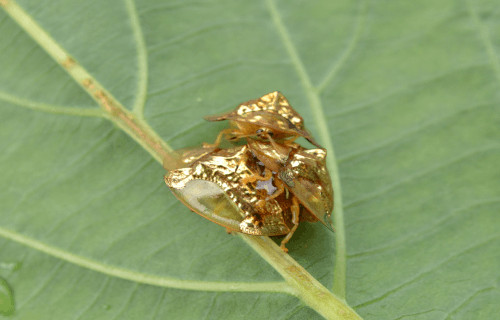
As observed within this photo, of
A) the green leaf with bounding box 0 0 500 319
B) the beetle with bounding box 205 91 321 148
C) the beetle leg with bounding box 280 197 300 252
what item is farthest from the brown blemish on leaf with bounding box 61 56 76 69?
the beetle leg with bounding box 280 197 300 252

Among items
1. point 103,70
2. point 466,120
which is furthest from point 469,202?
point 103,70

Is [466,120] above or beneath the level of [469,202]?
above

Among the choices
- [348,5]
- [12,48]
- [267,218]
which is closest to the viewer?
[267,218]

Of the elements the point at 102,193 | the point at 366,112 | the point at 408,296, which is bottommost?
the point at 408,296

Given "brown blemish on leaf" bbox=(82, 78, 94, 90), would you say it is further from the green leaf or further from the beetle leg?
the beetle leg

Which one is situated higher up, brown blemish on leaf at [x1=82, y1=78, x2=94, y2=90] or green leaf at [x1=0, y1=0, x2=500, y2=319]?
brown blemish on leaf at [x1=82, y1=78, x2=94, y2=90]

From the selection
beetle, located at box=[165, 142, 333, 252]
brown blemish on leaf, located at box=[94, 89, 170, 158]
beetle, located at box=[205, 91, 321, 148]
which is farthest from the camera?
brown blemish on leaf, located at box=[94, 89, 170, 158]

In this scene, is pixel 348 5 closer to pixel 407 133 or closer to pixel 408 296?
pixel 407 133

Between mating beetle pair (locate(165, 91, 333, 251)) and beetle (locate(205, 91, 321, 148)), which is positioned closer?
mating beetle pair (locate(165, 91, 333, 251))

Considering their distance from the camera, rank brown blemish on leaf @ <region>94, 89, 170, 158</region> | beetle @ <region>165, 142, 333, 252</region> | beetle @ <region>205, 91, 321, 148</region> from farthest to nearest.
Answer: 1. brown blemish on leaf @ <region>94, 89, 170, 158</region>
2. beetle @ <region>205, 91, 321, 148</region>
3. beetle @ <region>165, 142, 333, 252</region>

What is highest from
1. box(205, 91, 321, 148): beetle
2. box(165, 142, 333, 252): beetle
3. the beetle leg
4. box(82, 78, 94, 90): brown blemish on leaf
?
box(82, 78, 94, 90): brown blemish on leaf
